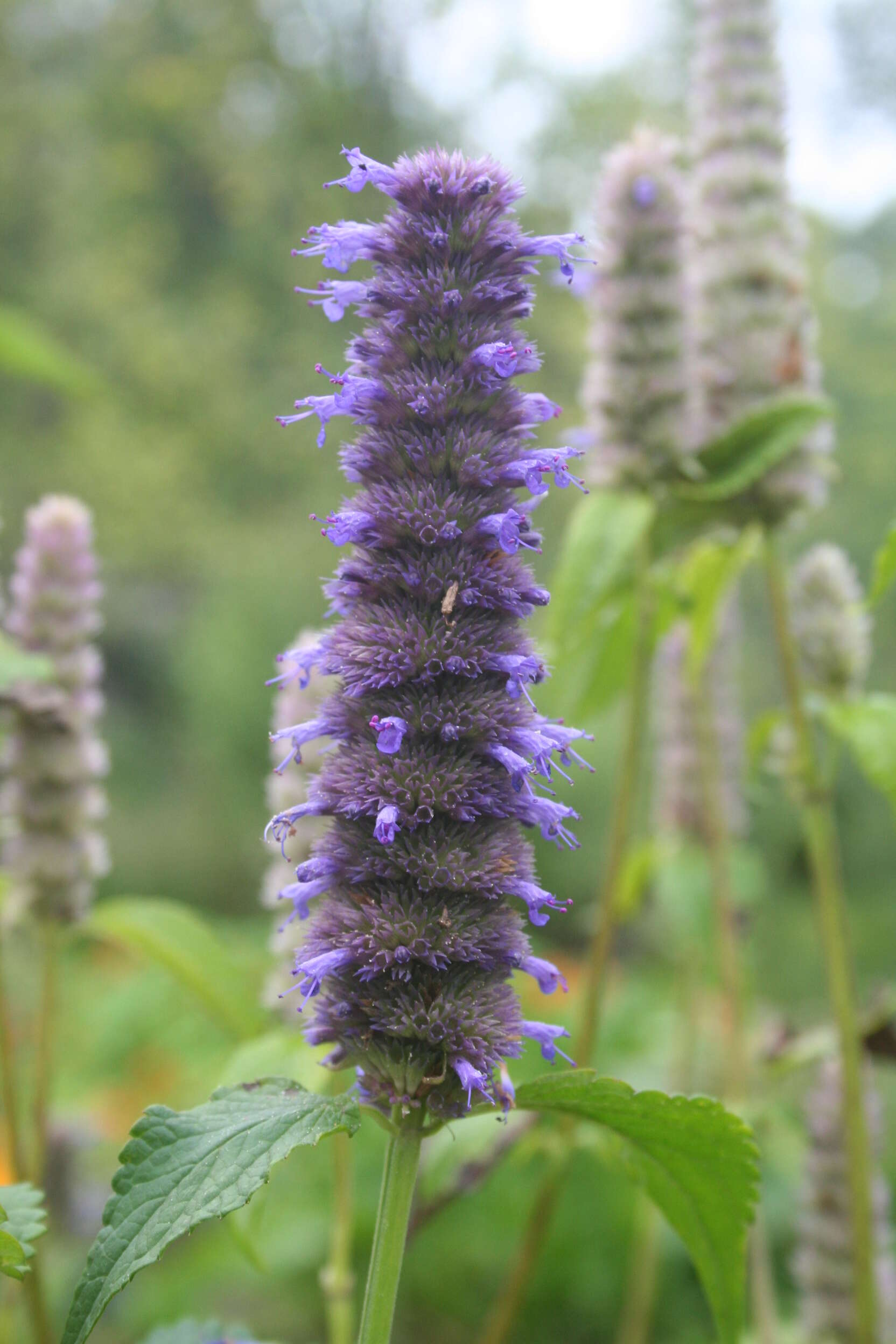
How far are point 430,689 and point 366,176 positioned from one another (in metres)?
0.67

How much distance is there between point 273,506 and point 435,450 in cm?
1332

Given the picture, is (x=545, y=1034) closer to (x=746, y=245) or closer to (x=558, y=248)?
(x=558, y=248)

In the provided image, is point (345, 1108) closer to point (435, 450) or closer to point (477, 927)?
point (477, 927)

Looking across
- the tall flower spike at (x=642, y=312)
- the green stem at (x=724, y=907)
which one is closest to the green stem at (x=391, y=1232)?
the tall flower spike at (x=642, y=312)

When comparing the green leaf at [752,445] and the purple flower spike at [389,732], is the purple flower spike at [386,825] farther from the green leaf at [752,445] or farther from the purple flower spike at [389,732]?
the green leaf at [752,445]

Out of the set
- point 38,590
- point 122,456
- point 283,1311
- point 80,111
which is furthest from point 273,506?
point 38,590

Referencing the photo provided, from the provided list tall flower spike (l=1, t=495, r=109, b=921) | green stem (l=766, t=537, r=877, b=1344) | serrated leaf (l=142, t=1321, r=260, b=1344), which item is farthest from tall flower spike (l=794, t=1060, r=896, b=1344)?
tall flower spike (l=1, t=495, r=109, b=921)

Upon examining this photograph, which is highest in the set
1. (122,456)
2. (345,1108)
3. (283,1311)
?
(122,456)

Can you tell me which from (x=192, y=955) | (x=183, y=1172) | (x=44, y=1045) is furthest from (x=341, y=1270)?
(x=183, y=1172)

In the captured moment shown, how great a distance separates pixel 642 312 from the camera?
2762 millimetres

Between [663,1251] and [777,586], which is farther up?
[777,586]

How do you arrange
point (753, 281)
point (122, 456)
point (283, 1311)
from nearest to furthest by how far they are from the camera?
point (753, 281) → point (283, 1311) → point (122, 456)

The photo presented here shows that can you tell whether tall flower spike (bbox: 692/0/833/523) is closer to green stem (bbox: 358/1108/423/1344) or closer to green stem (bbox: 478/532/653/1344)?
green stem (bbox: 478/532/653/1344)

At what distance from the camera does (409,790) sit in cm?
136
